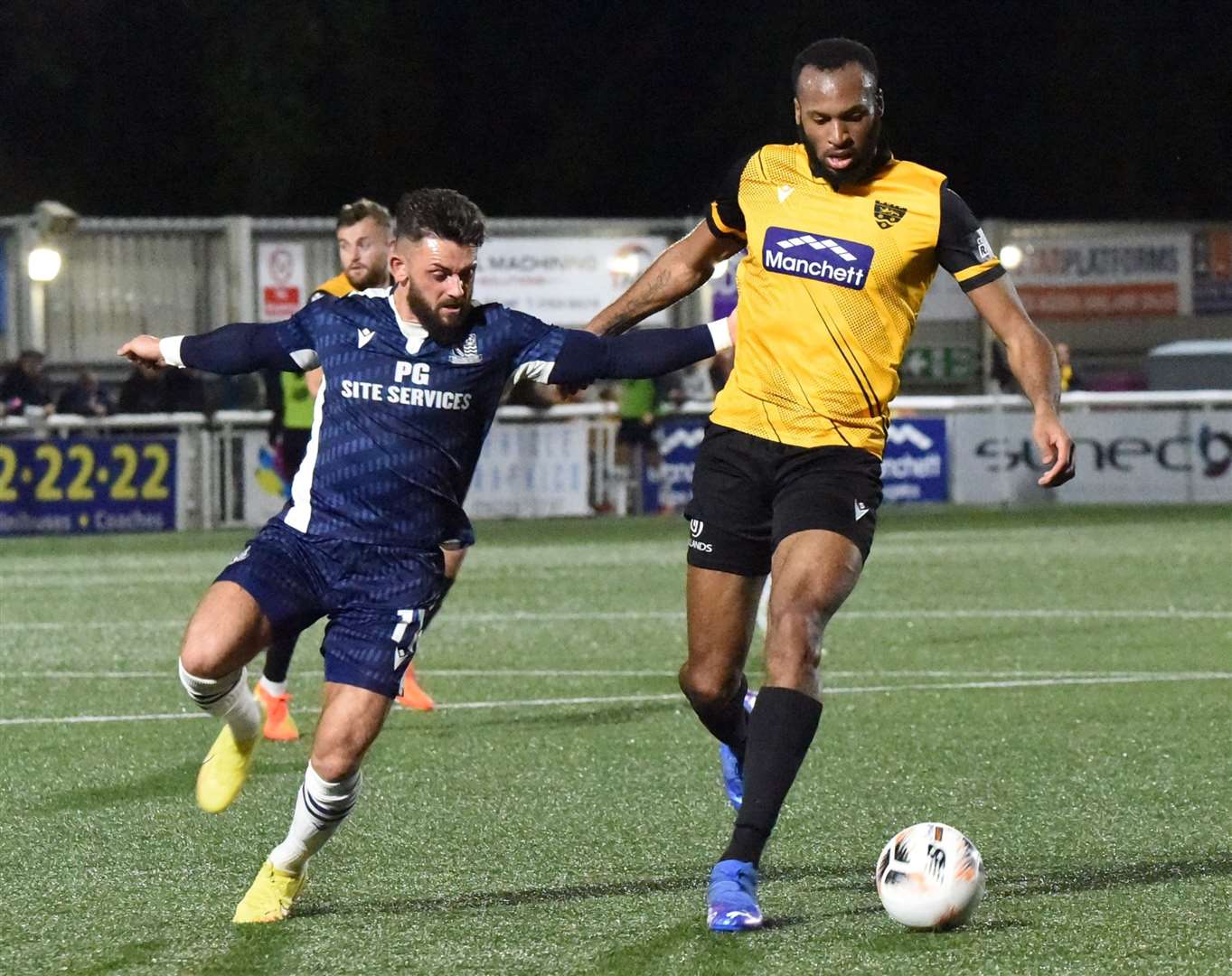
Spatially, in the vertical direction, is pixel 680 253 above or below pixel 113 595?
above

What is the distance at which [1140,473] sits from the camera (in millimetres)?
24109

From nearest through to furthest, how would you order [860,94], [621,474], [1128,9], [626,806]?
[860,94] < [626,806] < [621,474] < [1128,9]

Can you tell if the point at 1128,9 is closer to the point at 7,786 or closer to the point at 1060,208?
the point at 1060,208

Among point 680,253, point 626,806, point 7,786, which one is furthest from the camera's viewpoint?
point 7,786

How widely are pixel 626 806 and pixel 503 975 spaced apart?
2318 mm

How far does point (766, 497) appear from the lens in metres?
5.95

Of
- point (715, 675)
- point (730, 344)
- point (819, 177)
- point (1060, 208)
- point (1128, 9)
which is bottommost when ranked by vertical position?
point (715, 675)

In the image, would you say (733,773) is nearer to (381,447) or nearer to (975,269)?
(381,447)

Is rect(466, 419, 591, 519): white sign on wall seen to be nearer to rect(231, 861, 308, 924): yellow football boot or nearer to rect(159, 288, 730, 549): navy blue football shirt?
rect(159, 288, 730, 549): navy blue football shirt

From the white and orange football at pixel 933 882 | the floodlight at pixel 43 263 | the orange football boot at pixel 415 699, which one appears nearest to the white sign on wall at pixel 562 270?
the floodlight at pixel 43 263

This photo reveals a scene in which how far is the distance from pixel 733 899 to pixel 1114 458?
19.5 m

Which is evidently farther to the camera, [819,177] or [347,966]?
[819,177]

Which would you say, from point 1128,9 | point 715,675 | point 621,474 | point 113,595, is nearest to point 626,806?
point 715,675

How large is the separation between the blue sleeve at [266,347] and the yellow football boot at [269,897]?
4.16 feet
